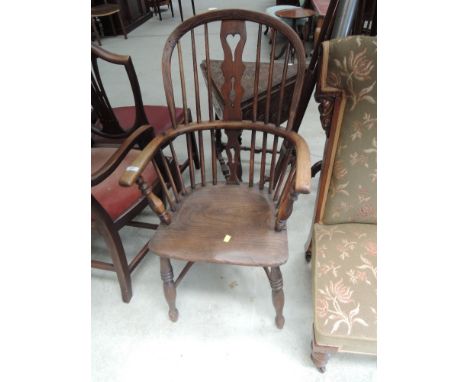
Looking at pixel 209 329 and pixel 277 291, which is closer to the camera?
pixel 277 291

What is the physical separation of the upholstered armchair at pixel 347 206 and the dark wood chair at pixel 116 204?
0.71m

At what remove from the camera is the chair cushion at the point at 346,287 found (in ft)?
2.87

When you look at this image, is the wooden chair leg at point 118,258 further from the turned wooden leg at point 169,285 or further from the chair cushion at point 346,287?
the chair cushion at point 346,287

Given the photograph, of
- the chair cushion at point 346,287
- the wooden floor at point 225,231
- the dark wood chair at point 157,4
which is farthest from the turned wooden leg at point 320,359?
the dark wood chair at point 157,4

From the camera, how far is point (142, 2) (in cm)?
548

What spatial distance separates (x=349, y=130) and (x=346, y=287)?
0.48 metres

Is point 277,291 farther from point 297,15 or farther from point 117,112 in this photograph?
point 297,15

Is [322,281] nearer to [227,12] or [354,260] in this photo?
[354,260]

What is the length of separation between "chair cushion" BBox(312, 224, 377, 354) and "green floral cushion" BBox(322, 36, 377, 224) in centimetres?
8

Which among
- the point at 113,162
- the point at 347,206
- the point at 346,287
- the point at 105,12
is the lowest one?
the point at 346,287

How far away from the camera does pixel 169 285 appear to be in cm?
118

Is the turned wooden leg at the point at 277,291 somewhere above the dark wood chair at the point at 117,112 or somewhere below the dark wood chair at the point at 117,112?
below

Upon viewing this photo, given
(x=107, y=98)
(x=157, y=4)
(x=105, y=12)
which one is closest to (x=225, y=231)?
(x=107, y=98)
